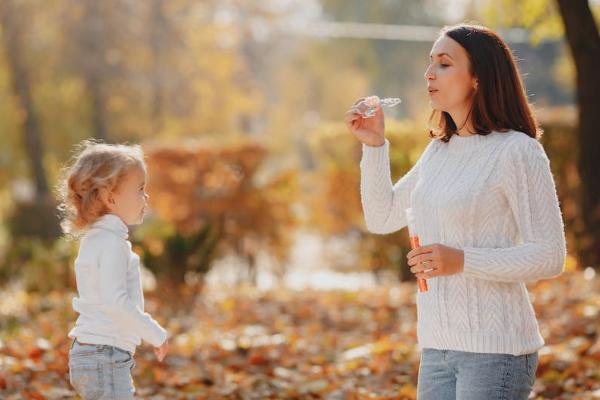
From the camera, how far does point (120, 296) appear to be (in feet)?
10.9

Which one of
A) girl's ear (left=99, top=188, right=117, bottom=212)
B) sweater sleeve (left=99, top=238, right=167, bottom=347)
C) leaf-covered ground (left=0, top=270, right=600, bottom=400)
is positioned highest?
girl's ear (left=99, top=188, right=117, bottom=212)

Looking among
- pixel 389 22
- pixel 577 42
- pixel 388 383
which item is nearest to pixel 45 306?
pixel 388 383

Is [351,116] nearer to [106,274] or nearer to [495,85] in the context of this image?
[495,85]

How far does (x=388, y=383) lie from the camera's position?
19.2 ft

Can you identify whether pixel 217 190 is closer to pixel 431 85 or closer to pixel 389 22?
pixel 431 85

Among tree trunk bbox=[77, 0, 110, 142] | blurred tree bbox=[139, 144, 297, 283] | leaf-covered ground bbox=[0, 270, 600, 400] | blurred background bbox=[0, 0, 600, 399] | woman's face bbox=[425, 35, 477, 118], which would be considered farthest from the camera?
tree trunk bbox=[77, 0, 110, 142]

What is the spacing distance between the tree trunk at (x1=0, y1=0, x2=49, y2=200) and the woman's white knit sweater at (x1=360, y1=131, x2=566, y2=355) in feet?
75.6

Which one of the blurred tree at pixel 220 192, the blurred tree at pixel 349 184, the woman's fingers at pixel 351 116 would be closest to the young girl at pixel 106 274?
the woman's fingers at pixel 351 116

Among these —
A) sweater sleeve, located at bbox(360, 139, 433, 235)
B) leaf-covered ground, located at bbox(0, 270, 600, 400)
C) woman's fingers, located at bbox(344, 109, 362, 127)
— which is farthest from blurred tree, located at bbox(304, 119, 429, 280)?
woman's fingers, located at bbox(344, 109, 362, 127)

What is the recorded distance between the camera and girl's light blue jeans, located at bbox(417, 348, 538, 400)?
2975mm

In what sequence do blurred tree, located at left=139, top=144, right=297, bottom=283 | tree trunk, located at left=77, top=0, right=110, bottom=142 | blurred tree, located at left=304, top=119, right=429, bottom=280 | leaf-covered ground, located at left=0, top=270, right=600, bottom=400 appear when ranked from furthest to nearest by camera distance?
1. tree trunk, located at left=77, top=0, right=110, bottom=142
2. blurred tree, located at left=139, top=144, right=297, bottom=283
3. blurred tree, located at left=304, top=119, right=429, bottom=280
4. leaf-covered ground, located at left=0, top=270, right=600, bottom=400

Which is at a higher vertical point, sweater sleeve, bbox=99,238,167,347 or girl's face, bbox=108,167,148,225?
girl's face, bbox=108,167,148,225

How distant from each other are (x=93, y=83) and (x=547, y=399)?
23444 millimetres

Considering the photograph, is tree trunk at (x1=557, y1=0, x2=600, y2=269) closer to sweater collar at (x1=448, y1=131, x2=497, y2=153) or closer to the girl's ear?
sweater collar at (x1=448, y1=131, x2=497, y2=153)
